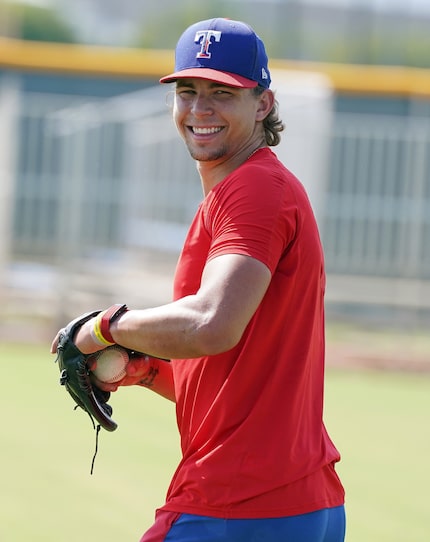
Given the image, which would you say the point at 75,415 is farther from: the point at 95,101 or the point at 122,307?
the point at 95,101

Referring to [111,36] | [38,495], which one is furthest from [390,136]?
[111,36]

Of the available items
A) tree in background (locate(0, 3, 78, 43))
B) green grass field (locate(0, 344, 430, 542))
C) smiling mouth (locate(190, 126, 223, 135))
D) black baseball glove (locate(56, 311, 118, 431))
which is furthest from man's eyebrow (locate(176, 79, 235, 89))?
tree in background (locate(0, 3, 78, 43))

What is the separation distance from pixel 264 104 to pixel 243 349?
85 centimetres

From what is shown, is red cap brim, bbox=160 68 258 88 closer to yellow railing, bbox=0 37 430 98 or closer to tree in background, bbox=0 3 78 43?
yellow railing, bbox=0 37 430 98

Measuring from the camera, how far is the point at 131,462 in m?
8.37

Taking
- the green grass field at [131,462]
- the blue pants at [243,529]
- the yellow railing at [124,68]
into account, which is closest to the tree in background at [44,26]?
the yellow railing at [124,68]

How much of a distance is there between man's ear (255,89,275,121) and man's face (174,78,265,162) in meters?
0.01

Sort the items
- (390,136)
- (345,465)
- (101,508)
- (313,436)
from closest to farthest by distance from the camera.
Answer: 1. (313,436)
2. (101,508)
3. (345,465)
4. (390,136)

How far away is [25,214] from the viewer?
1766cm

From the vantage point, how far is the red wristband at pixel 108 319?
11.6ft

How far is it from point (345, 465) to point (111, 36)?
2083 inches

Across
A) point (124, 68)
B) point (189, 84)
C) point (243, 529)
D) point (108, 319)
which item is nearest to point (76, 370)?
point (108, 319)

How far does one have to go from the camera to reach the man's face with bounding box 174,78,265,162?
368 cm

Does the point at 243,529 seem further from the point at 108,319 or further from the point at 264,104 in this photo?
the point at 264,104
